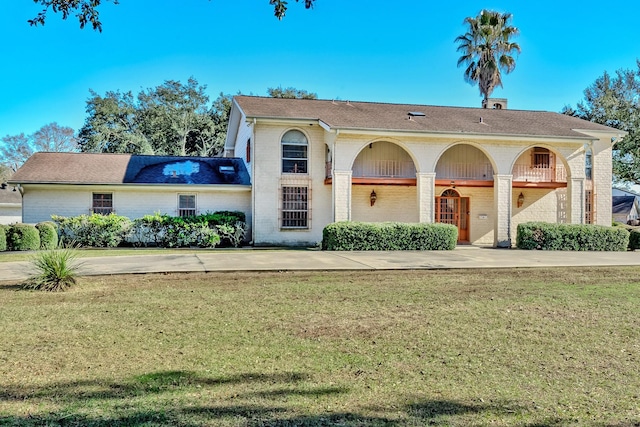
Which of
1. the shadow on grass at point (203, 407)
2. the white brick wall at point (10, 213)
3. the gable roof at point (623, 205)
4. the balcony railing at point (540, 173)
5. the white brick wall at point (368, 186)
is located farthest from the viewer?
the gable roof at point (623, 205)

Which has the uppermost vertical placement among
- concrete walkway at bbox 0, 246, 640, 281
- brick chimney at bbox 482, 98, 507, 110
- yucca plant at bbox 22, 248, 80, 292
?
brick chimney at bbox 482, 98, 507, 110

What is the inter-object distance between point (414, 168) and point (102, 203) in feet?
42.1

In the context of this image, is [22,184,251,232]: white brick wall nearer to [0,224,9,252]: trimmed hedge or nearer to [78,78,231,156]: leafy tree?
[0,224,9,252]: trimmed hedge

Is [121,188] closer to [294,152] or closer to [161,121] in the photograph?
[294,152]

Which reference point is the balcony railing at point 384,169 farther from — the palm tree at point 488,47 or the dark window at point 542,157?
the palm tree at point 488,47

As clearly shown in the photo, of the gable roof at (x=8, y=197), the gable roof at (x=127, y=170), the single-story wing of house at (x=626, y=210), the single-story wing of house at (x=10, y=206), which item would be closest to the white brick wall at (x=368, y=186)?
the gable roof at (x=127, y=170)

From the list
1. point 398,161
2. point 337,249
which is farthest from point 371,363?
point 398,161

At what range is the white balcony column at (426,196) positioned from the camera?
1922 cm

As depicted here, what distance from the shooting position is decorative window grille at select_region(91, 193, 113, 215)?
19.4 metres

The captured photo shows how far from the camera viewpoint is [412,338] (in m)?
5.62

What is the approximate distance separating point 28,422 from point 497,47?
32.2 m

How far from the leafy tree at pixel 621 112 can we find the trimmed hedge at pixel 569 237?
56.2 ft

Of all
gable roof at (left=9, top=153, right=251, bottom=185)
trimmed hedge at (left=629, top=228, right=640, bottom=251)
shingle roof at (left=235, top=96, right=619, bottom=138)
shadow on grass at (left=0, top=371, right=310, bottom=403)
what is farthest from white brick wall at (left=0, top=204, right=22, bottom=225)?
trimmed hedge at (left=629, top=228, right=640, bottom=251)

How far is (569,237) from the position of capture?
1772 cm
